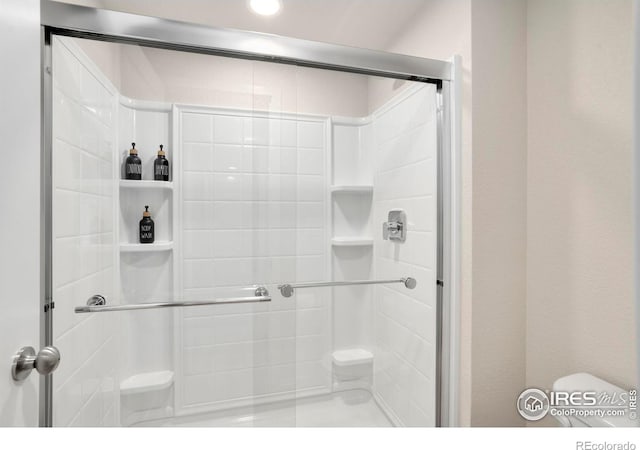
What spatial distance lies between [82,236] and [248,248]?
20.1 inches

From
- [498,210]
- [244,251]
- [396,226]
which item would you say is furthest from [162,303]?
[498,210]

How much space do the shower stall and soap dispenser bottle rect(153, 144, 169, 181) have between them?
0.02 m

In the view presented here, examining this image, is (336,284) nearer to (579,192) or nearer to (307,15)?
(579,192)

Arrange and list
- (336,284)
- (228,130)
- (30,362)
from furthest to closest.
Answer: (336,284)
(228,130)
(30,362)

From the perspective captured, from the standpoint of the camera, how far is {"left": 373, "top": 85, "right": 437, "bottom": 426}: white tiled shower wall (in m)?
1.27

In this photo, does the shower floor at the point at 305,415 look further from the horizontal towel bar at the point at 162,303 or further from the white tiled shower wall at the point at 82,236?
the horizontal towel bar at the point at 162,303

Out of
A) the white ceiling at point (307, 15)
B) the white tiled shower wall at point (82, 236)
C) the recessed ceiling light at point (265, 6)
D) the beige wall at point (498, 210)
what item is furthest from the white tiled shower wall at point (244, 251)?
the recessed ceiling light at point (265, 6)

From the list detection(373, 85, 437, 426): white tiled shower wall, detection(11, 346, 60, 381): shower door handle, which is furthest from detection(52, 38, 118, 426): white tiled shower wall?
detection(373, 85, 437, 426): white tiled shower wall

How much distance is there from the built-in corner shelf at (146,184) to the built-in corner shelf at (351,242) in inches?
24.2

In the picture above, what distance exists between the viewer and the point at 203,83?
1.07 meters

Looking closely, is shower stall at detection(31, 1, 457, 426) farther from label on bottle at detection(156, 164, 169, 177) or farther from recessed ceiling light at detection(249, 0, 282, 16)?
recessed ceiling light at detection(249, 0, 282, 16)

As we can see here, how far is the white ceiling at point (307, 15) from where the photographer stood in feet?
4.47

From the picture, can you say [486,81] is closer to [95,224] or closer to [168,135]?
[168,135]

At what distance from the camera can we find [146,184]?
1.04 m
